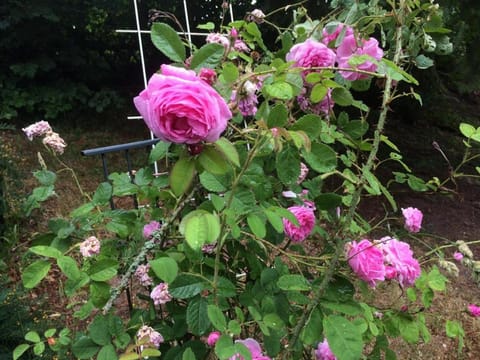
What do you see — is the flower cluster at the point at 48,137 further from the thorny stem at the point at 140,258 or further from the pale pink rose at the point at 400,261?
the pale pink rose at the point at 400,261

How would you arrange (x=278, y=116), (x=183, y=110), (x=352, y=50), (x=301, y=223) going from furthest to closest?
(x=301, y=223), (x=352, y=50), (x=278, y=116), (x=183, y=110)

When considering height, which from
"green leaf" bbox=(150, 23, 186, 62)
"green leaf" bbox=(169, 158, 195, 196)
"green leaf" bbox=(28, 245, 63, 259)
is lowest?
"green leaf" bbox=(28, 245, 63, 259)

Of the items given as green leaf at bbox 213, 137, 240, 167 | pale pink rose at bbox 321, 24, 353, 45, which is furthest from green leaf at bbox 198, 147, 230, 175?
pale pink rose at bbox 321, 24, 353, 45

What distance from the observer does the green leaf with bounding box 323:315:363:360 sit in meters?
0.84

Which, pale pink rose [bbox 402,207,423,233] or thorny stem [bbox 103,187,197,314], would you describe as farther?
pale pink rose [bbox 402,207,423,233]

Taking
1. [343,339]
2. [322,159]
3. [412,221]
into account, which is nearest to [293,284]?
[343,339]

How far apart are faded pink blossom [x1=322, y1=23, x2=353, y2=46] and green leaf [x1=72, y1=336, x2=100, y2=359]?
0.83 m

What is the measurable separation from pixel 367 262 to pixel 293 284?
16cm

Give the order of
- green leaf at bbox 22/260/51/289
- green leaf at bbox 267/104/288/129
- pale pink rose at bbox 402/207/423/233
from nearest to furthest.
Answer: green leaf at bbox 267/104/288/129
green leaf at bbox 22/260/51/289
pale pink rose at bbox 402/207/423/233

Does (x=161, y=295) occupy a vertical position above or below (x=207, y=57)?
below

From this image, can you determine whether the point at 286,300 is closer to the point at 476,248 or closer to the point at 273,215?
the point at 273,215

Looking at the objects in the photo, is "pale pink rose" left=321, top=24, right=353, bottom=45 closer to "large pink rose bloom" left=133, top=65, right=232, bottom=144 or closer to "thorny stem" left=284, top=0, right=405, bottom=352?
"thorny stem" left=284, top=0, right=405, bottom=352

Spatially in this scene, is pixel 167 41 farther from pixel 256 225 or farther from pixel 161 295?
pixel 161 295

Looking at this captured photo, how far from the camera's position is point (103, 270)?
3.08ft
